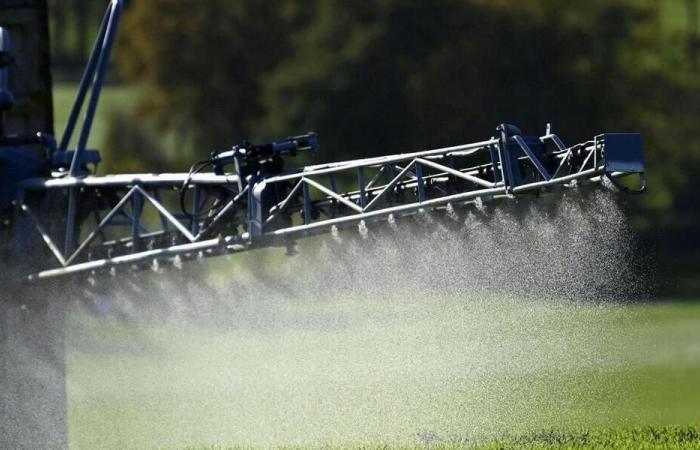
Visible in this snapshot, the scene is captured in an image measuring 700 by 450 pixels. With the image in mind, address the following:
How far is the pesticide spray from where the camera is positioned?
48.2 feet

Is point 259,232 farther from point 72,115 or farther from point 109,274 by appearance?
point 72,115

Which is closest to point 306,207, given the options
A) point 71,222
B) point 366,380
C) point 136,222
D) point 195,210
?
point 195,210

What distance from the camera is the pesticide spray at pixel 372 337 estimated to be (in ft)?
48.2

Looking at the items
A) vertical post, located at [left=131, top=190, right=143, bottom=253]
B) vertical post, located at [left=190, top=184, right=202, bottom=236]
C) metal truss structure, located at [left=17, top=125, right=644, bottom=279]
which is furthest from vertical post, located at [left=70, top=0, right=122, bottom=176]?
vertical post, located at [left=190, top=184, right=202, bottom=236]

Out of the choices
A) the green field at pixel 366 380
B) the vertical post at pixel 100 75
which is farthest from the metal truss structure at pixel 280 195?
the green field at pixel 366 380

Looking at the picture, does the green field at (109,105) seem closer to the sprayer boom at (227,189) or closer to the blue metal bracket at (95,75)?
the sprayer boom at (227,189)

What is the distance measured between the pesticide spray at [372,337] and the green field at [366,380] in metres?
0.03

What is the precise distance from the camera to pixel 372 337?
17859 mm

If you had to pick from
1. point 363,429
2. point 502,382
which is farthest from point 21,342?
point 502,382

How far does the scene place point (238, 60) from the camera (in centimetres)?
2533

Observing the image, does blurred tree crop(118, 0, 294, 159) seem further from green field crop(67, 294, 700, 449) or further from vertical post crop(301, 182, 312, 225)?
vertical post crop(301, 182, 312, 225)

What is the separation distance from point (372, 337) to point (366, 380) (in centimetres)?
84

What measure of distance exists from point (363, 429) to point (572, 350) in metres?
3.17

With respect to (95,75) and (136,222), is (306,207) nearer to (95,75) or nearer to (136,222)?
(136,222)
